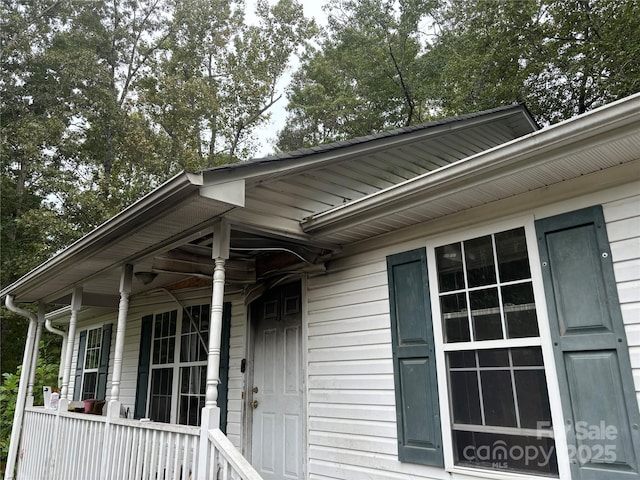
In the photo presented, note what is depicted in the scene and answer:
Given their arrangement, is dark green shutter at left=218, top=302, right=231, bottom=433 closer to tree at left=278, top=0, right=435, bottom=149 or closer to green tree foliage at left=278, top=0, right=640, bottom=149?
green tree foliage at left=278, top=0, right=640, bottom=149

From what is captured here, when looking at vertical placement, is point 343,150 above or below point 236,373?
above

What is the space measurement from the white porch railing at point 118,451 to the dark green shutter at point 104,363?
1992 mm

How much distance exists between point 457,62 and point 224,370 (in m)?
9.59

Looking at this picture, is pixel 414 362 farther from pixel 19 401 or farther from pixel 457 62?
pixel 457 62

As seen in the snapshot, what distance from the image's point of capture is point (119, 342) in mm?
4305

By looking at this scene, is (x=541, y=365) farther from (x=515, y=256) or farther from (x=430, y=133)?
(x=430, y=133)

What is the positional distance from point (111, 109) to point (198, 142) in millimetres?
3062

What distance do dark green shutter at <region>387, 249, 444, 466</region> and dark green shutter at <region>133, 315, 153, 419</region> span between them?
14.7 feet

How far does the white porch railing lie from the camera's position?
288 cm

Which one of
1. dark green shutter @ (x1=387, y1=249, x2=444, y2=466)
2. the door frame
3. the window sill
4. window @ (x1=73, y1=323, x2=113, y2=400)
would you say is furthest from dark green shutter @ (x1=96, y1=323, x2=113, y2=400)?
the window sill

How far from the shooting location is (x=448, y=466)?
305cm

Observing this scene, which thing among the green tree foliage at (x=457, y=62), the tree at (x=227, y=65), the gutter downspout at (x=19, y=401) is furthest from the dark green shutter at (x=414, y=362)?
the tree at (x=227, y=65)

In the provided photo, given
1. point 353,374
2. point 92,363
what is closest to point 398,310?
point 353,374

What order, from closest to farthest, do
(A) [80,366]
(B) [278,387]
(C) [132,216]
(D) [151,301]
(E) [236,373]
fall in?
(C) [132,216] < (B) [278,387] < (E) [236,373] < (D) [151,301] < (A) [80,366]
